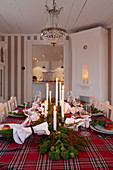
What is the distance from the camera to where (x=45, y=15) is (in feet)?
9.05

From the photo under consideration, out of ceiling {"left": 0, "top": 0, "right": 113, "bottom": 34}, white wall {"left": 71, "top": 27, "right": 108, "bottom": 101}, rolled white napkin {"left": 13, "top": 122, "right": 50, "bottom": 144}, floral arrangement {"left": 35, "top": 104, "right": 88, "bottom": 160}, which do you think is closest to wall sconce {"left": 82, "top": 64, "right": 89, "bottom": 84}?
white wall {"left": 71, "top": 27, "right": 108, "bottom": 101}

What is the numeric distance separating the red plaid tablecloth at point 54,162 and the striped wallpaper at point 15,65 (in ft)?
10.1

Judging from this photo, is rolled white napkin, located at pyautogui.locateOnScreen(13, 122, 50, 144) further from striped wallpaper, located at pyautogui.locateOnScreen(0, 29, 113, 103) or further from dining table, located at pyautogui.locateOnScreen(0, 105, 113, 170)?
striped wallpaper, located at pyautogui.locateOnScreen(0, 29, 113, 103)

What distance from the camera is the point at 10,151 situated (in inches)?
33.9

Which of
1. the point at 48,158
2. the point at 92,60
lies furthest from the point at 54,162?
the point at 92,60

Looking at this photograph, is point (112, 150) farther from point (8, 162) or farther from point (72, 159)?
point (8, 162)

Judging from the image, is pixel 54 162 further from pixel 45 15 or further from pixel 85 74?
pixel 85 74

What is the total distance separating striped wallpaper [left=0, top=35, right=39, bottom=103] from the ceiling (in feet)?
0.77

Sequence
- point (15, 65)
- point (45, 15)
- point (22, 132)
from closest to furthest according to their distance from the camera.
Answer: point (22, 132) < point (45, 15) < point (15, 65)

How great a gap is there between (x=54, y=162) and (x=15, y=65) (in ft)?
11.4

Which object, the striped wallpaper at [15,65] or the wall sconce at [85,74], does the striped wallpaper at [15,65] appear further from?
the wall sconce at [85,74]

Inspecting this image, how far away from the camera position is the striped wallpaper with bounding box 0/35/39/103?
3844 millimetres

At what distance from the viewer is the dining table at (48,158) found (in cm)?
71

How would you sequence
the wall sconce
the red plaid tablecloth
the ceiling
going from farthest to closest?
the wall sconce
the ceiling
the red plaid tablecloth
